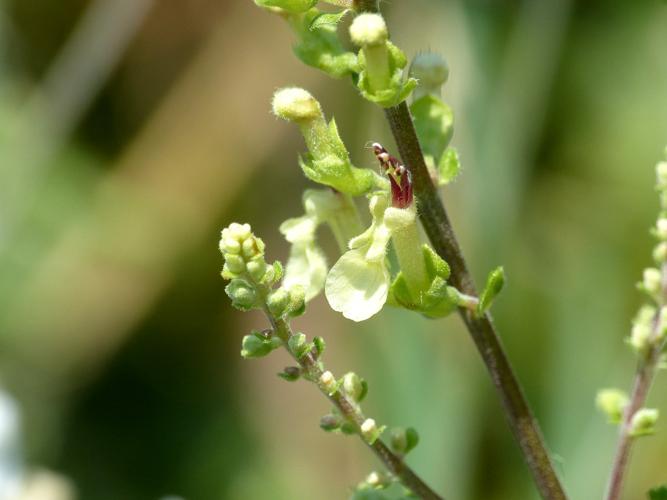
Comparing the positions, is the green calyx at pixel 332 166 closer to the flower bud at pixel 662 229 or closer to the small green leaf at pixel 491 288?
the small green leaf at pixel 491 288

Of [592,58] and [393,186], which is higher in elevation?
[592,58]

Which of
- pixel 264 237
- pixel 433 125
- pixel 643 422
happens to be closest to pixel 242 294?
pixel 433 125

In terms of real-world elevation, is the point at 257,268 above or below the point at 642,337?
below

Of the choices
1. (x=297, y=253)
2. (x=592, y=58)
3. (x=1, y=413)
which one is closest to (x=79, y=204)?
(x=1, y=413)

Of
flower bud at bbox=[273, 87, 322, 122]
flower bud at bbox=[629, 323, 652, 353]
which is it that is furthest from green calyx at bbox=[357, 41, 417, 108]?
flower bud at bbox=[629, 323, 652, 353]

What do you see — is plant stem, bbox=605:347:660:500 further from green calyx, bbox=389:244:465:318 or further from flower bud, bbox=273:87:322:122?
flower bud, bbox=273:87:322:122

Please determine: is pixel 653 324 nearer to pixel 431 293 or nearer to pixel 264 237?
pixel 431 293

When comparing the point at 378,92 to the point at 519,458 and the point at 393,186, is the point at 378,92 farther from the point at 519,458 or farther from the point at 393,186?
the point at 519,458
